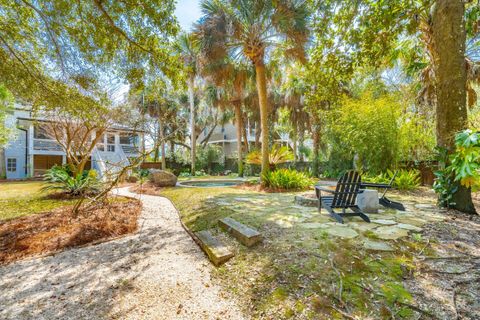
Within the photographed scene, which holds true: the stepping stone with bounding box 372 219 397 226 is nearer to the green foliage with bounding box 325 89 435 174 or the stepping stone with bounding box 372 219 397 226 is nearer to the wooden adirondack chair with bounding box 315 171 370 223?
the wooden adirondack chair with bounding box 315 171 370 223

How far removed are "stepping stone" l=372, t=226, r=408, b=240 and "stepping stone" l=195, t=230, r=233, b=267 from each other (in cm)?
212

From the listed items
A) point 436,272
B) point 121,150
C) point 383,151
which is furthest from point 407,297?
point 121,150

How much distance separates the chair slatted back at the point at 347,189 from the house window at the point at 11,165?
76.5 feet

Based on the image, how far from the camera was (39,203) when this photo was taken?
22.9 feet

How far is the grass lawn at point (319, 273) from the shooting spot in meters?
2.04

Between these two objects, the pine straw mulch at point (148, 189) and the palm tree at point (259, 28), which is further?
the pine straw mulch at point (148, 189)

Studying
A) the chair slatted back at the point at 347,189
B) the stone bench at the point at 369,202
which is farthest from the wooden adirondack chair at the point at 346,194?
the stone bench at the point at 369,202

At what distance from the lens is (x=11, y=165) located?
17.8 m

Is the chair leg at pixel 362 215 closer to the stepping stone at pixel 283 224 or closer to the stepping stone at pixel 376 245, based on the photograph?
the stepping stone at pixel 376 245

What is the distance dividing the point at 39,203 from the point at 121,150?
12403mm

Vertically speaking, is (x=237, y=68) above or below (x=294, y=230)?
above

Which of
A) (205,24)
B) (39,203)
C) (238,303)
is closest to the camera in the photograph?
(238,303)

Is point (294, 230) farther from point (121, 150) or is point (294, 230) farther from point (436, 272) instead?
point (121, 150)

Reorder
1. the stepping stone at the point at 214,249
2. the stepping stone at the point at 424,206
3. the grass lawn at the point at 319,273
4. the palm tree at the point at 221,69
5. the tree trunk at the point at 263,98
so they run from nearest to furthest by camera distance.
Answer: the grass lawn at the point at 319,273, the stepping stone at the point at 214,249, the stepping stone at the point at 424,206, the palm tree at the point at 221,69, the tree trunk at the point at 263,98
